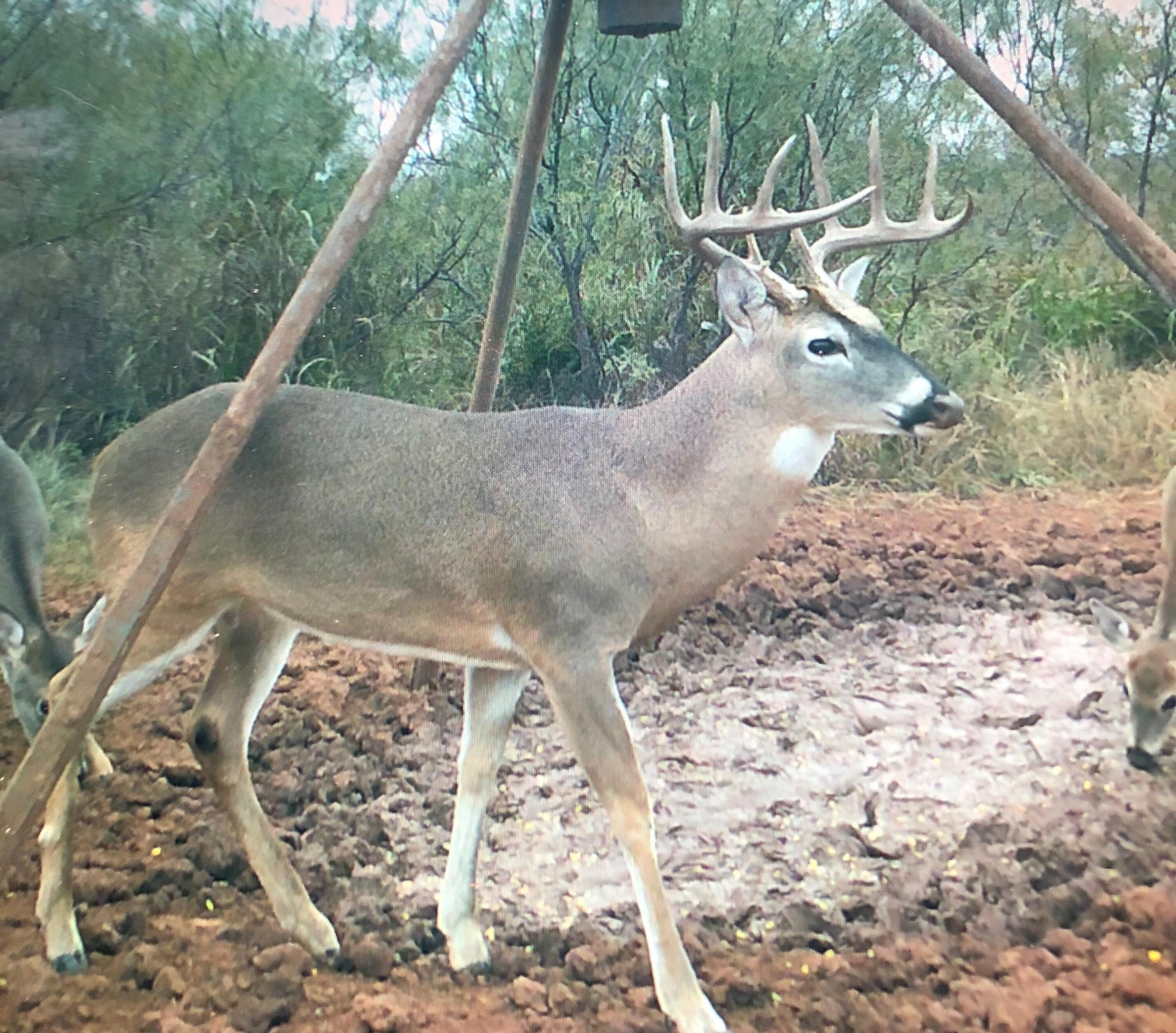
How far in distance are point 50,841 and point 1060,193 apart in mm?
2192

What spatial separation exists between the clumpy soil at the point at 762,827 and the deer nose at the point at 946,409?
1.95 ft

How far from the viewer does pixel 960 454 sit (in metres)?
2.09

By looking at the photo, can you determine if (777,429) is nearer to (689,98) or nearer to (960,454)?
(960,454)

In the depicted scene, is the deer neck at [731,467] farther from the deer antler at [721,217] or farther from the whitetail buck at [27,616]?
the whitetail buck at [27,616]

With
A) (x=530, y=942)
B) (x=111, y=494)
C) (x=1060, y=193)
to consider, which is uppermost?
(x=1060, y=193)

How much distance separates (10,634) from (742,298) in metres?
1.34

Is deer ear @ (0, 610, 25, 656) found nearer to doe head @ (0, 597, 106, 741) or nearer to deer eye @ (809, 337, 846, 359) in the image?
doe head @ (0, 597, 106, 741)

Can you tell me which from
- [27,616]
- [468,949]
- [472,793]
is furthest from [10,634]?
[468,949]

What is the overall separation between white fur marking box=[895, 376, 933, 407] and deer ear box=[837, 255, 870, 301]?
28 cm

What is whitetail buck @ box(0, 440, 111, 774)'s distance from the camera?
1.70 meters

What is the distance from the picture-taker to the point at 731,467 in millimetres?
1726

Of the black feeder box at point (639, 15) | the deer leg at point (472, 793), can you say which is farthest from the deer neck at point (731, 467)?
the black feeder box at point (639, 15)

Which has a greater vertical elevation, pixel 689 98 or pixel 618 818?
pixel 689 98

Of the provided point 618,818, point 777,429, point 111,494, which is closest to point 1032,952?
point 618,818
